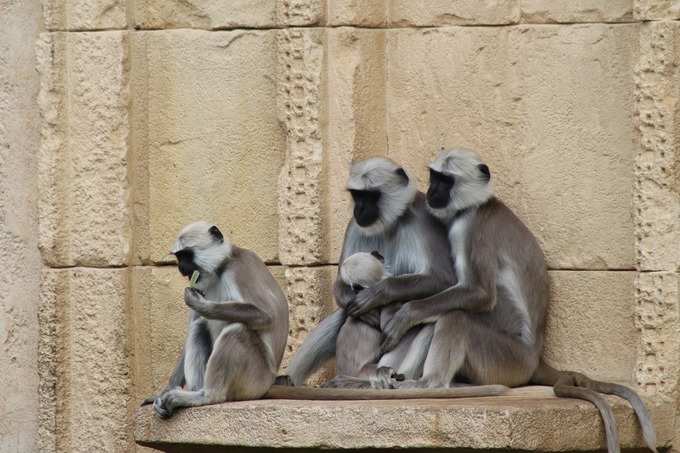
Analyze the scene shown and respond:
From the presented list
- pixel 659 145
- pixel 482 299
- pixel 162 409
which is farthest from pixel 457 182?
pixel 162 409

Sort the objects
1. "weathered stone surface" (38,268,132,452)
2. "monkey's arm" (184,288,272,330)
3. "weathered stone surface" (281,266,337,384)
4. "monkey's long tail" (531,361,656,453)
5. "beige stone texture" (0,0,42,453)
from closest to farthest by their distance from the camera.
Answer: "monkey's long tail" (531,361,656,453) → "monkey's arm" (184,288,272,330) → "weathered stone surface" (281,266,337,384) → "weathered stone surface" (38,268,132,452) → "beige stone texture" (0,0,42,453)

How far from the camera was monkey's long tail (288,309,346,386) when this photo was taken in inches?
315

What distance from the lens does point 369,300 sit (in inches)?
307

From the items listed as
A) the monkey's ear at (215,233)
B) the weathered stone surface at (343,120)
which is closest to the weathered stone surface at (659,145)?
the weathered stone surface at (343,120)

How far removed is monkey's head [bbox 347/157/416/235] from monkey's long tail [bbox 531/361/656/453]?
3.05 ft

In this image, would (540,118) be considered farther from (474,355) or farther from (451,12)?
(474,355)

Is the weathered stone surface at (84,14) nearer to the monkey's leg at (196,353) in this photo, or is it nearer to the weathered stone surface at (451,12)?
the weathered stone surface at (451,12)

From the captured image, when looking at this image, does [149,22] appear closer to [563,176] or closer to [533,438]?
[563,176]

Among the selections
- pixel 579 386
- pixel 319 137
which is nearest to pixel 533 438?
pixel 579 386

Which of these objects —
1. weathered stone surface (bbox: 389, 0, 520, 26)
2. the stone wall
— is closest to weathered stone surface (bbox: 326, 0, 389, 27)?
the stone wall

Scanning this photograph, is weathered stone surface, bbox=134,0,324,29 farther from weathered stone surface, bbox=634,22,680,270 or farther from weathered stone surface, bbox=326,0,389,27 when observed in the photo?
weathered stone surface, bbox=634,22,680,270

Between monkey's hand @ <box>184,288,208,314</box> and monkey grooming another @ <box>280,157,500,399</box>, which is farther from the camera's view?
monkey grooming another @ <box>280,157,500,399</box>

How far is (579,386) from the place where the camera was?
7.58 m

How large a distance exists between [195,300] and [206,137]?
1.53m
